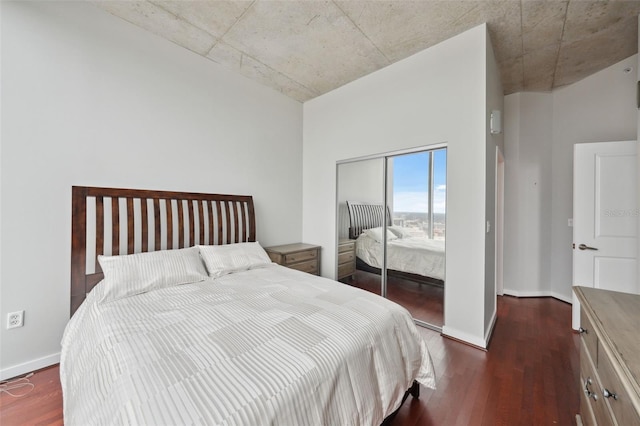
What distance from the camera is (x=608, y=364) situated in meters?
0.94

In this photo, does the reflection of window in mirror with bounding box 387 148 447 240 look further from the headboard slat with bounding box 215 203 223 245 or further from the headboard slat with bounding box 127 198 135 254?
the headboard slat with bounding box 127 198 135 254

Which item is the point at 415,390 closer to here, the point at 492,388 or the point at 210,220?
the point at 492,388

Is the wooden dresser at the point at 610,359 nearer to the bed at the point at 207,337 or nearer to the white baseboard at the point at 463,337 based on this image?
the bed at the point at 207,337

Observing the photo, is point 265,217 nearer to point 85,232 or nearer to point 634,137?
point 85,232

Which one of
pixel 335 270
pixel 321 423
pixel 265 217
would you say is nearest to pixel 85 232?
pixel 265 217

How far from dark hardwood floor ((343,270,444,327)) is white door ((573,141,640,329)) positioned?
136 centimetres

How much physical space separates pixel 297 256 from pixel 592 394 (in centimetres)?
269

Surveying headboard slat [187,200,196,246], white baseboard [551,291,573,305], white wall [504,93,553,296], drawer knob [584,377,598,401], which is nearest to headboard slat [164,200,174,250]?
headboard slat [187,200,196,246]

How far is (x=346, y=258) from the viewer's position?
352 cm

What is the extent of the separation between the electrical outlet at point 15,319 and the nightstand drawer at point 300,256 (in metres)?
2.22

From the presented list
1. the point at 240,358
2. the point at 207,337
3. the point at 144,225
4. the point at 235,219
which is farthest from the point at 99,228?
the point at 240,358

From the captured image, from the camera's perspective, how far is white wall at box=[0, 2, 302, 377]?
1.84 metres

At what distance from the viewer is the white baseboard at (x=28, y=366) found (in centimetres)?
183

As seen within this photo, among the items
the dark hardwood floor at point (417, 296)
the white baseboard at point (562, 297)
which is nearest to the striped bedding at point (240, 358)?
the dark hardwood floor at point (417, 296)
